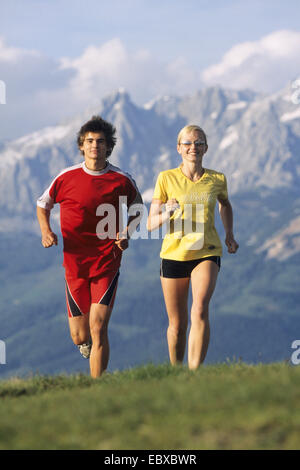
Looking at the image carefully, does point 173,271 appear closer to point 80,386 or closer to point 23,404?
point 80,386

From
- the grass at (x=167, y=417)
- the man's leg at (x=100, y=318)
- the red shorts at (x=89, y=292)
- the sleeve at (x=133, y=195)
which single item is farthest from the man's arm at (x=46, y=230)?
the grass at (x=167, y=417)

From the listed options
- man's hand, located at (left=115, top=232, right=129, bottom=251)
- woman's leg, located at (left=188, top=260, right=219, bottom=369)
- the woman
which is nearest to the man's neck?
the woman

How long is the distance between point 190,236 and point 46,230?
2199mm

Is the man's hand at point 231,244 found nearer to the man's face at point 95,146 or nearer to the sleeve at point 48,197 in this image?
the man's face at point 95,146

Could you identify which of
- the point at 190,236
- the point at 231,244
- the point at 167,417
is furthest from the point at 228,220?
the point at 167,417

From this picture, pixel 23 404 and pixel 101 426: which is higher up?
pixel 23 404

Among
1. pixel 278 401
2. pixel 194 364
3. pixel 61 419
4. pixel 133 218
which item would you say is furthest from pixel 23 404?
pixel 133 218

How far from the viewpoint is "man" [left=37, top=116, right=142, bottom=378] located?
33.8 feet

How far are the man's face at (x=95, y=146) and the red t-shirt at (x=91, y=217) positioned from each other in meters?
0.20

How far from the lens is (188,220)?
10062 millimetres

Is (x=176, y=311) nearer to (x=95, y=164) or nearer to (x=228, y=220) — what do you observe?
(x=228, y=220)

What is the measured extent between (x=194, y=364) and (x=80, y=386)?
5.52 ft
